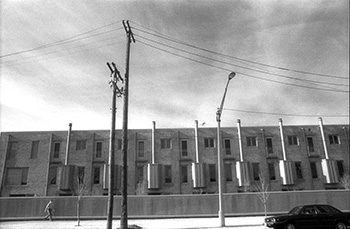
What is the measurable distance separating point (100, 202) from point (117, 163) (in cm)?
1121

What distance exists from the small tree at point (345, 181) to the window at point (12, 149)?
4067 centimetres

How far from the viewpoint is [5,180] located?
35.9m

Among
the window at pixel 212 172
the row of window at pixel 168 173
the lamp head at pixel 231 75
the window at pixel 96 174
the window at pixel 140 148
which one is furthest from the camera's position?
the window at pixel 140 148

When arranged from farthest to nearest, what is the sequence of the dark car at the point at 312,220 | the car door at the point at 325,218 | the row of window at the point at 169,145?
the row of window at the point at 169,145, the car door at the point at 325,218, the dark car at the point at 312,220

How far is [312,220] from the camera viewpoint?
13.2 meters

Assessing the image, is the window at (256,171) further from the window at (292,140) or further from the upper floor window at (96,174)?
the upper floor window at (96,174)

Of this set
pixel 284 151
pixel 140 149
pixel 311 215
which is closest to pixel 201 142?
pixel 140 149

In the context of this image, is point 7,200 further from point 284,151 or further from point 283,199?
point 284,151

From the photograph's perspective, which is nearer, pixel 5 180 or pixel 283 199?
pixel 283 199

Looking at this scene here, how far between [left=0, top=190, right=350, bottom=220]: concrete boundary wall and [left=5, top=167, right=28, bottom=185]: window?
33.2 feet

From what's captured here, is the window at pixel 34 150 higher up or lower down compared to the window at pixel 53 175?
higher up

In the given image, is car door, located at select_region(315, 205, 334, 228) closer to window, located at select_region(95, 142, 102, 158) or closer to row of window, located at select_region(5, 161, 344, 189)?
row of window, located at select_region(5, 161, 344, 189)

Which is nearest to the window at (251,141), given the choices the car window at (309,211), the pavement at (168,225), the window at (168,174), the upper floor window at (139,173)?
the window at (168,174)

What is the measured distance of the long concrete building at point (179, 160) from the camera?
117 ft
